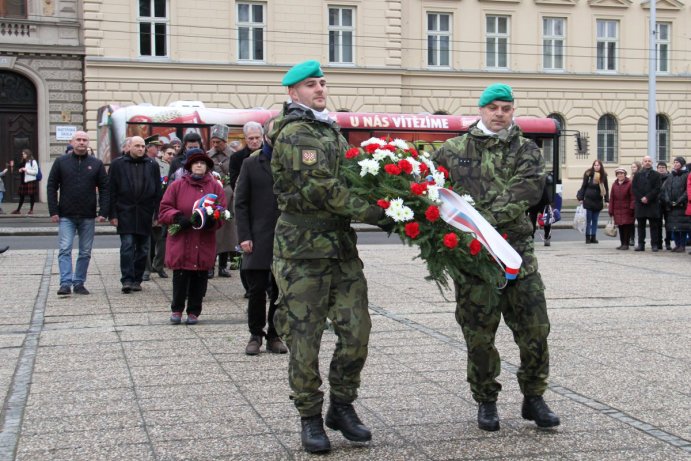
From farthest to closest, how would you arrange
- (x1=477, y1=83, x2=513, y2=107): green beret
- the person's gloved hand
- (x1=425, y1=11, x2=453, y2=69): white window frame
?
(x1=425, y1=11, x2=453, y2=69): white window frame < the person's gloved hand < (x1=477, y1=83, x2=513, y2=107): green beret

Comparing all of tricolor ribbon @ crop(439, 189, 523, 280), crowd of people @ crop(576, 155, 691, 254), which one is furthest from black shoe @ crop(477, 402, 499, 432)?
crowd of people @ crop(576, 155, 691, 254)

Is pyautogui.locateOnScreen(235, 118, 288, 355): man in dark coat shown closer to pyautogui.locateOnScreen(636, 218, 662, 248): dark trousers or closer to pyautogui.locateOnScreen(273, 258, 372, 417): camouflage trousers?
pyautogui.locateOnScreen(273, 258, 372, 417): camouflage trousers

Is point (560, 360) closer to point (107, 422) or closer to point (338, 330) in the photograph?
point (338, 330)

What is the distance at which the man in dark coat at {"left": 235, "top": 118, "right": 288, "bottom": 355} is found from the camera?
7.57 m

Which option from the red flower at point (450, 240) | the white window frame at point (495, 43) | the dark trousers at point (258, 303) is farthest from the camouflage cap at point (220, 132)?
the white window frame at point (495, 43)

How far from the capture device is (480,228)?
4.87 metres

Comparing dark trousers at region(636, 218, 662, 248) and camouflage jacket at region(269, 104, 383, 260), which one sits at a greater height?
camouflage jacket at region(269, 104, 383, 260)

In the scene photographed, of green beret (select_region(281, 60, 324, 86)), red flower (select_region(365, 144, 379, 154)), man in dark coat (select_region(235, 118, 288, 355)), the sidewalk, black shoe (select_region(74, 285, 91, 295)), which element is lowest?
the sidewalk

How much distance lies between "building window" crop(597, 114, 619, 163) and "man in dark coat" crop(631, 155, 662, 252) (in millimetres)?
22583

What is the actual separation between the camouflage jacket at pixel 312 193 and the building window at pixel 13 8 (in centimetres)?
3030

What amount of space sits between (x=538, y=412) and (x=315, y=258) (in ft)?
4.81

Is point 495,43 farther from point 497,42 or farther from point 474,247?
point 474,247

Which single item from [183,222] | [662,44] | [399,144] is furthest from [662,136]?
[399,144]

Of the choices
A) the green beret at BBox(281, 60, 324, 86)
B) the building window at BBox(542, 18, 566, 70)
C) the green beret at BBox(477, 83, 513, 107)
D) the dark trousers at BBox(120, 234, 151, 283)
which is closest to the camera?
the green beret at BBox(281, 60, 324, 86)
